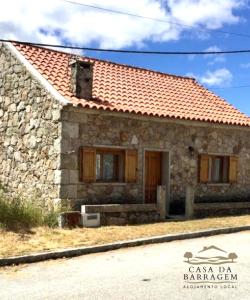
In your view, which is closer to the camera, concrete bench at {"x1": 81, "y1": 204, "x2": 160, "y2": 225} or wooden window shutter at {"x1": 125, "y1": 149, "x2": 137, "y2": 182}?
concrete bench at {"x1": 81, "y1": 204, "x2": 160, "y2": 225}

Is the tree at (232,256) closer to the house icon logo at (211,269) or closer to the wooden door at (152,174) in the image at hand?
the house icon logo at (211,269)

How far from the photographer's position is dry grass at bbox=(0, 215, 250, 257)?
8.80 metres

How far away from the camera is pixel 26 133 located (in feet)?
43.3

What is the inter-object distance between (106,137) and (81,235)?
331 centimetres

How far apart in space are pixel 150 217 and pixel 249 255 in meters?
4.32

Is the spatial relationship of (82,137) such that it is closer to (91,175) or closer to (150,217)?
(91,175)

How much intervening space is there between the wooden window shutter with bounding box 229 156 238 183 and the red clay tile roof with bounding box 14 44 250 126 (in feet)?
4.11

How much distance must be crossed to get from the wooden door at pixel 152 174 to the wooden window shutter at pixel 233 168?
2.86 metres

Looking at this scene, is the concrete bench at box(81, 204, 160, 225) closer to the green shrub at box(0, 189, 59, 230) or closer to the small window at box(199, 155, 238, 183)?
the green shrub at box(0, 189, 59, 230)

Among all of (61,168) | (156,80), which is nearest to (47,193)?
(61,168)

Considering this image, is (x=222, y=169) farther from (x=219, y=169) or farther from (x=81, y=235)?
(x=81, y=235)

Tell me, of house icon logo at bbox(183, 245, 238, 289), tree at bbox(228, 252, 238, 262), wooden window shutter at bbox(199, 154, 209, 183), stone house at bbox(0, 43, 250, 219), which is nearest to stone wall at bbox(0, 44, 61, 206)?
stone house at bbox(0, 43, 250, 219)

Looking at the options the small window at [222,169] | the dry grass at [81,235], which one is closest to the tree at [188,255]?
the dry grass at [81,235]

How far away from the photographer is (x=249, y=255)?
8664 millimetres
